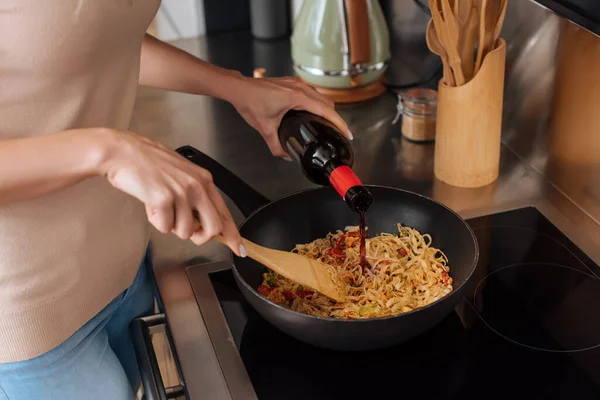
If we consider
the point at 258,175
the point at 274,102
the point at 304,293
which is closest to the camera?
the point at 304,293

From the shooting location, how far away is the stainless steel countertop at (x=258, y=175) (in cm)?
100

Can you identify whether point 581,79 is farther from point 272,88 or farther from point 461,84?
point 272,88

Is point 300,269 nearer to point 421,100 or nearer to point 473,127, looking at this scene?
point 473,127

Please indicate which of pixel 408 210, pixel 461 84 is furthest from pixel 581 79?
pixel 408 210

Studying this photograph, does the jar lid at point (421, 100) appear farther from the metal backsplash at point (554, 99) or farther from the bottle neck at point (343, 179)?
the bottle neck at point (343, 179)

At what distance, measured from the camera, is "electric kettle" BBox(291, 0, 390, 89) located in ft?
4.78

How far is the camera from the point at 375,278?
3.37 ft

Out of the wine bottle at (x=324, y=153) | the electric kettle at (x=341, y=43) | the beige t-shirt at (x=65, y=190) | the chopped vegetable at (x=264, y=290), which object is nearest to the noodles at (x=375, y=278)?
the chopped vegetable at (x=264, y=290)

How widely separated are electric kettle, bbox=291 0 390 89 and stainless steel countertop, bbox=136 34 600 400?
73 millimetres

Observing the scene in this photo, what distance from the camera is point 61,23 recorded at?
0.83 metres

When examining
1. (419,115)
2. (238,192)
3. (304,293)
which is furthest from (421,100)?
(304,293)

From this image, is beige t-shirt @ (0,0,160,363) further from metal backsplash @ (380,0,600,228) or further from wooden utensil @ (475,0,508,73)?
metal backsplash @ (380,0,600,228)

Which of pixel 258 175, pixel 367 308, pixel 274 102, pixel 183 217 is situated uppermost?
pixel 183 217

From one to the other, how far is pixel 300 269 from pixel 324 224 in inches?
7.7
